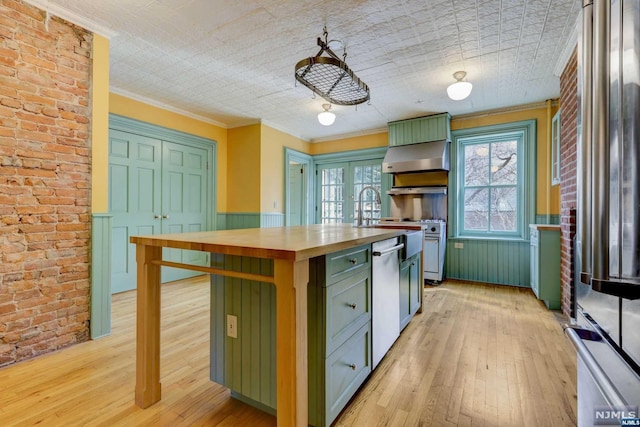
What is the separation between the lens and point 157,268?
1622mm

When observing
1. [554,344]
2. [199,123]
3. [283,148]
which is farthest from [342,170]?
[554,344]

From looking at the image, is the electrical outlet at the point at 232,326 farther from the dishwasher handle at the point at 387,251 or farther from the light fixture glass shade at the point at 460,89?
the light fixture glass shade at the point at 460,89

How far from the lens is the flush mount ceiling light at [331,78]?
2.09 meters

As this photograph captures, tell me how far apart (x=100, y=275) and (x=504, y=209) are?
207 inches

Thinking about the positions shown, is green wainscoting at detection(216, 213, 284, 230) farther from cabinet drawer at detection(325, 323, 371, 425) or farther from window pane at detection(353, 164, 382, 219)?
cabinet drawer at detection(325, 323, 371, 425)

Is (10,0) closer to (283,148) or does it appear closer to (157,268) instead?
(157,268)

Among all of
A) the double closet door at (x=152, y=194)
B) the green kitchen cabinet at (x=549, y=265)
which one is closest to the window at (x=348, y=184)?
the double closet door at (x=152, y=194)

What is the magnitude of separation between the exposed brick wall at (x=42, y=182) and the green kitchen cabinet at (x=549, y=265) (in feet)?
15.0

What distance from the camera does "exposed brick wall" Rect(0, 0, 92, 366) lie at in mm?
2041

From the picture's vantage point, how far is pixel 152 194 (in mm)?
4195

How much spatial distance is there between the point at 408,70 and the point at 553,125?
2.34 metres

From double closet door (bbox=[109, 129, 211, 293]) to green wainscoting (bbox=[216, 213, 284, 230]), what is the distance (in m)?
0.36

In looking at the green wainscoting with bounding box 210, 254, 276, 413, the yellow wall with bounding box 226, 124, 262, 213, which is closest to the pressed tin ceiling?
the yellow wall with bounding box 226, 124, 262, 213

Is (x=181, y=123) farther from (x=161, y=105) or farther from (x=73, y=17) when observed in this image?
(x=73, y=17)
